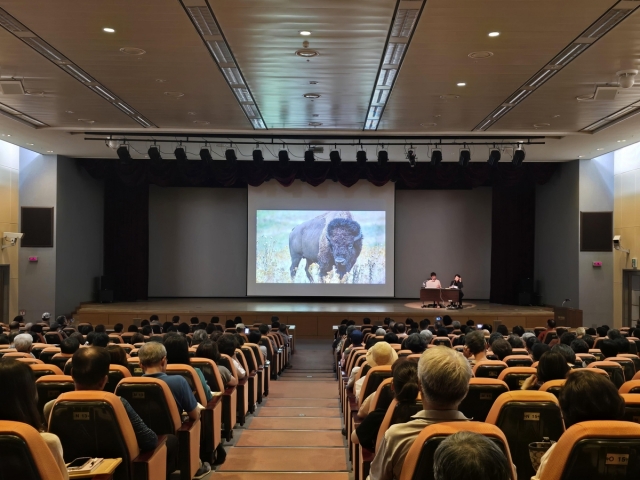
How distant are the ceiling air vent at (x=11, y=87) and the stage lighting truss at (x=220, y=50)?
3.09m

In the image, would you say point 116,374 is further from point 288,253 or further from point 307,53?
point 288,253

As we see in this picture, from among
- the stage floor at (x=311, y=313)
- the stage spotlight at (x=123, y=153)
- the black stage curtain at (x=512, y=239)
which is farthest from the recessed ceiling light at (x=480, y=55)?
the black stage curtain at (x=512, y=239)

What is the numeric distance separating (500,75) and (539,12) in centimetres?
254

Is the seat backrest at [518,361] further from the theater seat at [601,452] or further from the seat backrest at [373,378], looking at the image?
the theater seat at [601,452]

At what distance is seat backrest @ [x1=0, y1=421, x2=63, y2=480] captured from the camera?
86.4 inches

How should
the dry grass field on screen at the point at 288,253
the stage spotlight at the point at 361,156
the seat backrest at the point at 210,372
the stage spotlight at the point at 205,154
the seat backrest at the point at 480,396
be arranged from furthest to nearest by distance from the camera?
1. the dry grass field on screen at the point at 288,253
2. the stage spotlight at the point at 205,154
3. the stage spotlight at the point at 361,156
4. the seat backrest at the point at 210,372
5. the seat backrest at the point at 480,396

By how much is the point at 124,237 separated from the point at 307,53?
1382cm

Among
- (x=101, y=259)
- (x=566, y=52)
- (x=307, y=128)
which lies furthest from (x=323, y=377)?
(x=101, y=259)

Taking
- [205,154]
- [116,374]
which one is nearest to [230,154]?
[205,154]

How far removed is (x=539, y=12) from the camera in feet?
21.1

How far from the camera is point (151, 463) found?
10.4ft

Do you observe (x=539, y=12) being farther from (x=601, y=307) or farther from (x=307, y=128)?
(x=601, y=307)

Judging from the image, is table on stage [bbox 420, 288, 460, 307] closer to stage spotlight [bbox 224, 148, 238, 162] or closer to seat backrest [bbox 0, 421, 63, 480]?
stage spotlight [bbox 224, 148, 238, 162]

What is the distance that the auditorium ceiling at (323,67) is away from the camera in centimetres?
657
